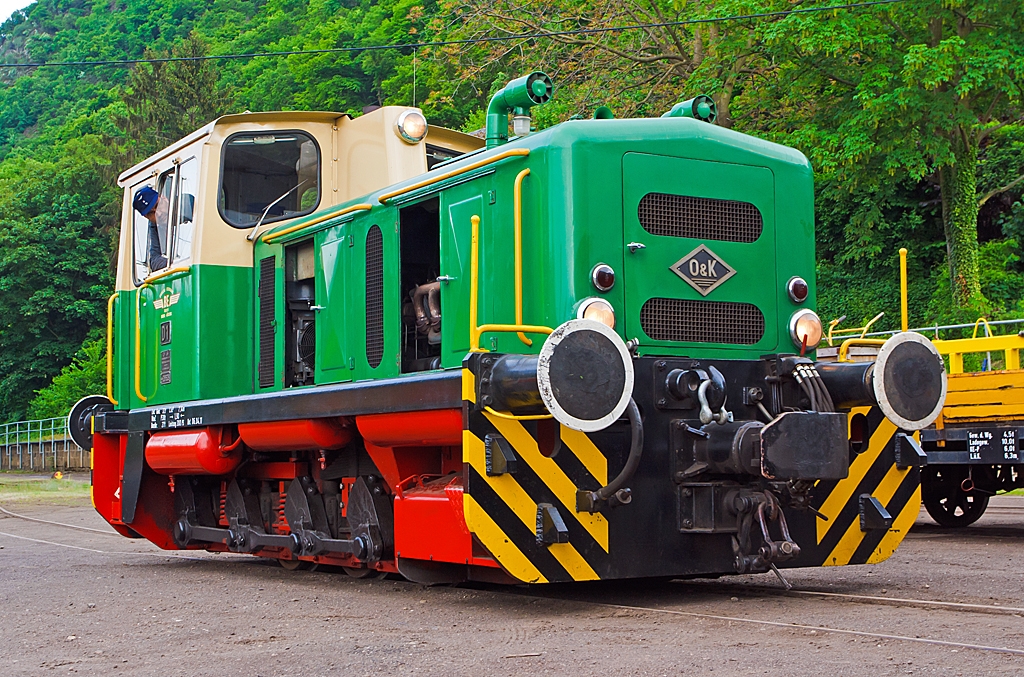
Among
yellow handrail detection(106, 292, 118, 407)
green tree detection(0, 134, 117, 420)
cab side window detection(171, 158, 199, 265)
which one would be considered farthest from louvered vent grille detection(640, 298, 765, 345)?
green tree detection(0, 134, 117, 420)

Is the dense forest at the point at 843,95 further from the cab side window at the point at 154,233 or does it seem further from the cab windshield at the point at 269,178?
the cab side window at the point at 154,233

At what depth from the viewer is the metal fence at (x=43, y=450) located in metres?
35.2

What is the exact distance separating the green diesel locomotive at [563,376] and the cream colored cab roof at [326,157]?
0.04 m

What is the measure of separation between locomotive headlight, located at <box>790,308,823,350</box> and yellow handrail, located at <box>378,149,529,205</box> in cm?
180

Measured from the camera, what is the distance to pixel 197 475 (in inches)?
363

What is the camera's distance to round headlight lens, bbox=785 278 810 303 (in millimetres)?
6617

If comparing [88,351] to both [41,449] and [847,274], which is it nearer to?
[41,449]

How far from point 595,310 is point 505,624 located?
1.61 meters

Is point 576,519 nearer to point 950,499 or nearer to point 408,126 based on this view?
point 408,126

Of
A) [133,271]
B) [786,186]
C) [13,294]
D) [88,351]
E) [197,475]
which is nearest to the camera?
[786,186]

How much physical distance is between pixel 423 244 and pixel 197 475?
3.35 metres

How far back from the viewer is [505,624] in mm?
5445

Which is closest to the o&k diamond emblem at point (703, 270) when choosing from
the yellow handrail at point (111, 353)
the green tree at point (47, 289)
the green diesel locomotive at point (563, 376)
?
the green diesel locomotive at point (563, 376)

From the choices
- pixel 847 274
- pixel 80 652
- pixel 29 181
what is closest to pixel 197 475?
pixel 80 652
